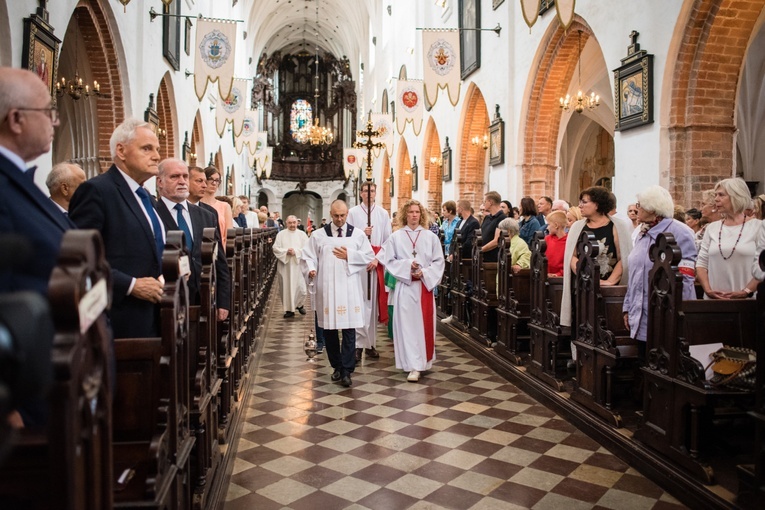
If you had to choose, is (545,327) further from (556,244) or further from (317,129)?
(317,129)

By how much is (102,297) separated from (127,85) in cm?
946

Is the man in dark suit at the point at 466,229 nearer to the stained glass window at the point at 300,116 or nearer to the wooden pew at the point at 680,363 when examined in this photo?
the wooden pew at the point at 680,363

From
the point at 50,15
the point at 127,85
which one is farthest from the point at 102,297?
the point at 127,85

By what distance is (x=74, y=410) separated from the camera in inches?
49.3

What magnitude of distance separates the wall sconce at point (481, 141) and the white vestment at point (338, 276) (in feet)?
30.7

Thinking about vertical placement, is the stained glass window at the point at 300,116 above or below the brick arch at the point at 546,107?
above

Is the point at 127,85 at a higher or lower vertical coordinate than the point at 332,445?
higher

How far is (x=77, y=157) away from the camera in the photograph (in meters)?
10.2

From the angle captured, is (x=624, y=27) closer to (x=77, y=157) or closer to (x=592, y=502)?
(x=592, y=502)

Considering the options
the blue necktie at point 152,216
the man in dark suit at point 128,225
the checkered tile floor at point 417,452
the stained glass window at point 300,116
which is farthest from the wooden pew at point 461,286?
the stained glass window at point 300,116

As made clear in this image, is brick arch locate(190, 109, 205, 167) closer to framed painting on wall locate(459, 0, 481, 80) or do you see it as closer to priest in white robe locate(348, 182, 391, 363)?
framed painting on wall locate(459, 0, 481, 80)

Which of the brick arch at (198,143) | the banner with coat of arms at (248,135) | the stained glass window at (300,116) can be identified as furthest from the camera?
the stained glass window at (300,116)

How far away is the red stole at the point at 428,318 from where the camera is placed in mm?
6277

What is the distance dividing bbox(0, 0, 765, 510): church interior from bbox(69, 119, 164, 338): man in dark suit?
277mm
